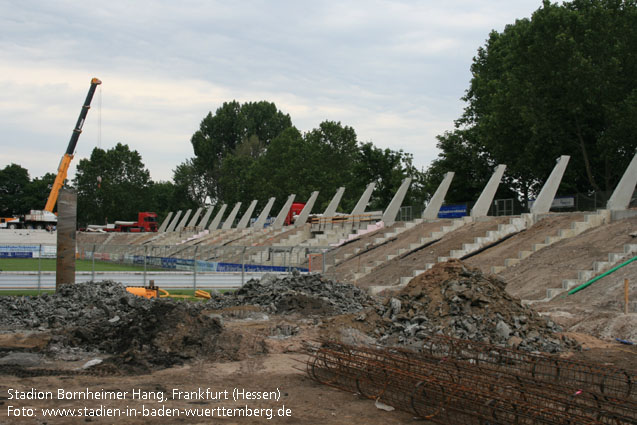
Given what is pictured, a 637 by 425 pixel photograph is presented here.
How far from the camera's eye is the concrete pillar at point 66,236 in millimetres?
20219

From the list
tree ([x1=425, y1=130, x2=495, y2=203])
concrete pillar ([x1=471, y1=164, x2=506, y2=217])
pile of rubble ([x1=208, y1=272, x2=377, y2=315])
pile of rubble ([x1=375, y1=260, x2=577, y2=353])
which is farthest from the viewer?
tree ([x1=425, y1=130, x2=495, y2=203])

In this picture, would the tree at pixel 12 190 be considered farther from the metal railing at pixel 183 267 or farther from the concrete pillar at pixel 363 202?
the concrete pillar at pixel 363 202

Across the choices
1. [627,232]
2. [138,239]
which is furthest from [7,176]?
[627,232]

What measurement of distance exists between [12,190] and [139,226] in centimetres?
3866

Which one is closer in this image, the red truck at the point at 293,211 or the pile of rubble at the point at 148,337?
the pile of rubble at the point at 148,337

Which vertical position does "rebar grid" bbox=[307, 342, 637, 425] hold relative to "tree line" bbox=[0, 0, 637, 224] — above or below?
below

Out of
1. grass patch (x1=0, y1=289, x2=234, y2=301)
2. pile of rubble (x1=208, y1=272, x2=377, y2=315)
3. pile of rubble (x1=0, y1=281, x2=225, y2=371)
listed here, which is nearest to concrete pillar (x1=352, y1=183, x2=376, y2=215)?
grass patch (x1=0, y1=289, x2=234, y2=301)

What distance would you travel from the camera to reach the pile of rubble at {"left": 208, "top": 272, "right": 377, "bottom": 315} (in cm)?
1936

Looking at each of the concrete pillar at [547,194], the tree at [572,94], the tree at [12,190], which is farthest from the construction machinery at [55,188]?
the concrete pillar at [547,194]

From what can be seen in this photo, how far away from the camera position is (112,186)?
109m

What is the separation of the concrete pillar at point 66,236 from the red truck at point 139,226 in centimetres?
7687

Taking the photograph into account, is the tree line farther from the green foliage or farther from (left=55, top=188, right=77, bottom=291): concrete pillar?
the green foliage

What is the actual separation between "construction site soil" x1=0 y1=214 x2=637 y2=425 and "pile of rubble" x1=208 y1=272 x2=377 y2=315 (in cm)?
6

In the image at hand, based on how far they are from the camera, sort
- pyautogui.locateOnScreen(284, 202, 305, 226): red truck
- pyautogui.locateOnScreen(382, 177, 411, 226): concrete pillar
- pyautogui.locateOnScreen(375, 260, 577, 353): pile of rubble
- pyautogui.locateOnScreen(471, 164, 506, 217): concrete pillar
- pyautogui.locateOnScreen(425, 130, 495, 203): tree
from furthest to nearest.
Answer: pyautogui.locateOnScreen(284, 202, 305, 226): red truck, pyautogui.locateOnScreen(425, 130, 495, 203): tree, pyautogui.locateOnScreen(382, 177, 411, 226): concrete pillar, pyautogui.locateOnScreen(471, 164, 506, 217): concrete pillar, pyautogui.locateOnScreen(375, 260, 577, 353): pile of rubble
